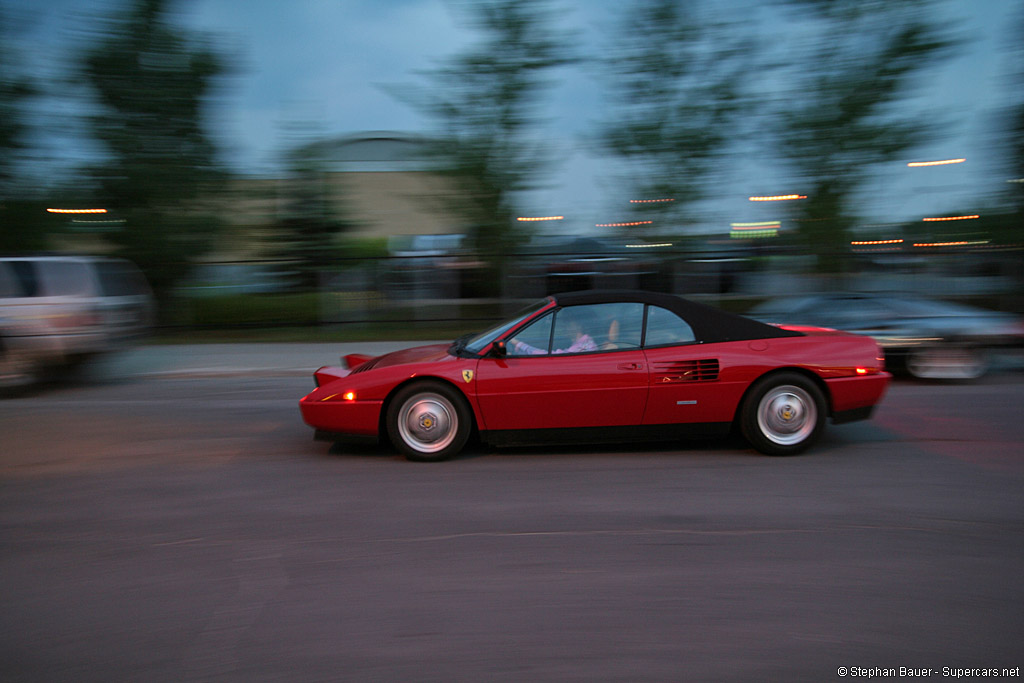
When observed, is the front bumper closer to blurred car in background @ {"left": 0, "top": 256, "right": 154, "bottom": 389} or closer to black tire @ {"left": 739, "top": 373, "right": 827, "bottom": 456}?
black tire @ {"left": 739, "top": 373, "right": 827, "bottom": 456}

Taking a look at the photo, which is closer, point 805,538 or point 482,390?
point 805,538

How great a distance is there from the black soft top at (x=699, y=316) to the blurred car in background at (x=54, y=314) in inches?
280

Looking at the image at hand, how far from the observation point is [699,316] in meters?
5.39

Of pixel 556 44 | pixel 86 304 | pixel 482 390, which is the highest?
pixel 556 44

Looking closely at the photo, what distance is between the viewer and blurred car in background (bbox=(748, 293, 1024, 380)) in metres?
8.76

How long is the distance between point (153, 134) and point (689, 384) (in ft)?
46.7

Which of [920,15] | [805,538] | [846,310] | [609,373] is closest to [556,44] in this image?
[920,15]

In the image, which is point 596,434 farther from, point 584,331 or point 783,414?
point 783,414

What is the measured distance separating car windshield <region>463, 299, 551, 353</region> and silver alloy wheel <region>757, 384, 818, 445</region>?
1.80 meters

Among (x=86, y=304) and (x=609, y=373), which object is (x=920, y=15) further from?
(x=86, y=304)

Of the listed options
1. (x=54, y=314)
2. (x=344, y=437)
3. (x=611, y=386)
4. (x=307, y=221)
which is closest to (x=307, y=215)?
(x=307, y=221)

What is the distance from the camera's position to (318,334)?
14.9 m

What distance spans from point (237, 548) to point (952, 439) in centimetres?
542

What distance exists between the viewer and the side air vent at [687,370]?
16.9 feet
